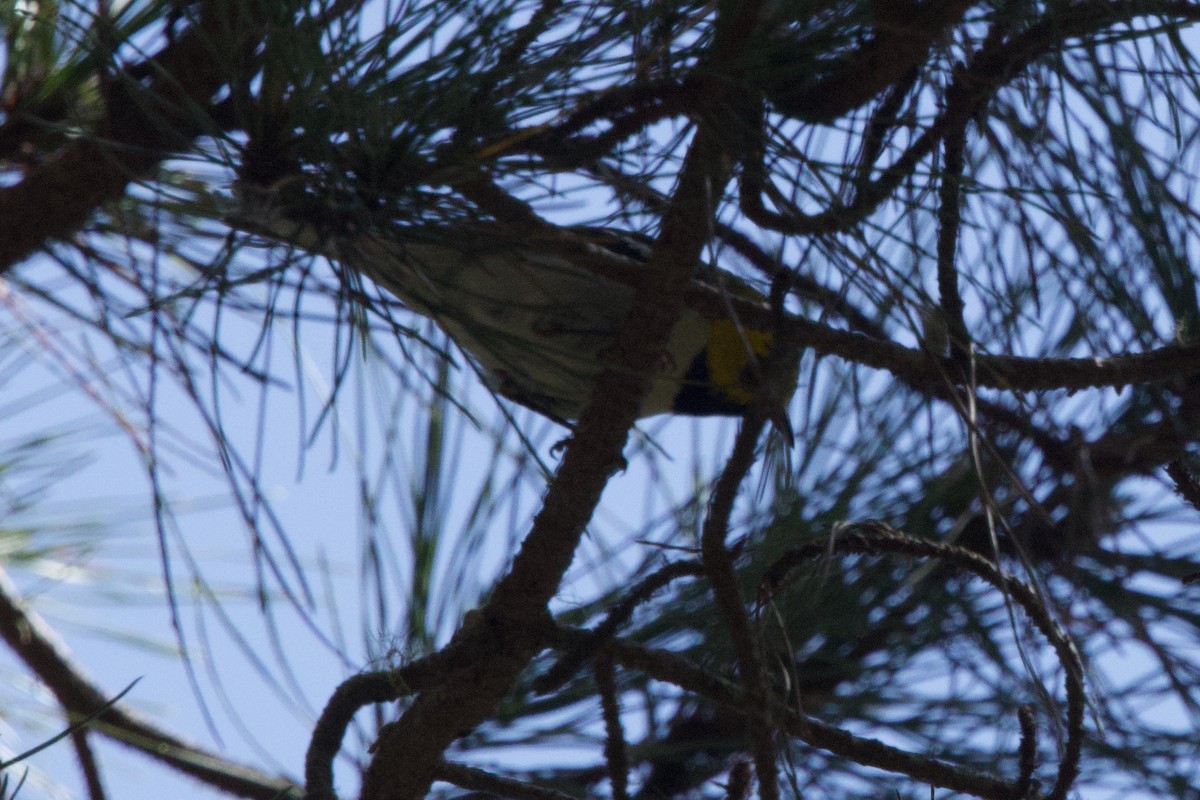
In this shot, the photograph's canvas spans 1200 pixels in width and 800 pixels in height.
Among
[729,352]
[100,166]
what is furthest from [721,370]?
[100,166]

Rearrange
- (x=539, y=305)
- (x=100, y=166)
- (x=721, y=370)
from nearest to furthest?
1. (x=539, y=305)
2. (x=100, y=166)
3. (x=721, y=370)

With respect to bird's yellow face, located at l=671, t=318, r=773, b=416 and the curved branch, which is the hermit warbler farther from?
the curved branch

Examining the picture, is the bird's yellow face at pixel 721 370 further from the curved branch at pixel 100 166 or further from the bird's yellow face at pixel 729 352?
the curved branch at pixel 100 166

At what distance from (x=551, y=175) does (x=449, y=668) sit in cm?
35

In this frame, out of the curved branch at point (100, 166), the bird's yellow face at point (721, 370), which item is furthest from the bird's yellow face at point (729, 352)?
the curved branch at point (100, 166)

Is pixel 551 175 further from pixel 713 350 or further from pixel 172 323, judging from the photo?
pixel 713 350

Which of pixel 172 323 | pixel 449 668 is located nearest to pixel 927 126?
pixel 449 668

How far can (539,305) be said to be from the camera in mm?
758

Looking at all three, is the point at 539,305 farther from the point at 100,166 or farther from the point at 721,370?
the point at 721,370

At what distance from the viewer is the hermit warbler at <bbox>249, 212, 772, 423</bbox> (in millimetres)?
723

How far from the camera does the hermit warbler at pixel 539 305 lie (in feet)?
2.37

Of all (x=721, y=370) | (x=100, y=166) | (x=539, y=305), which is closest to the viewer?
(x=539, y=305)

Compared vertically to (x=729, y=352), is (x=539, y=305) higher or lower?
lower

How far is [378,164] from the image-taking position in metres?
0.71
